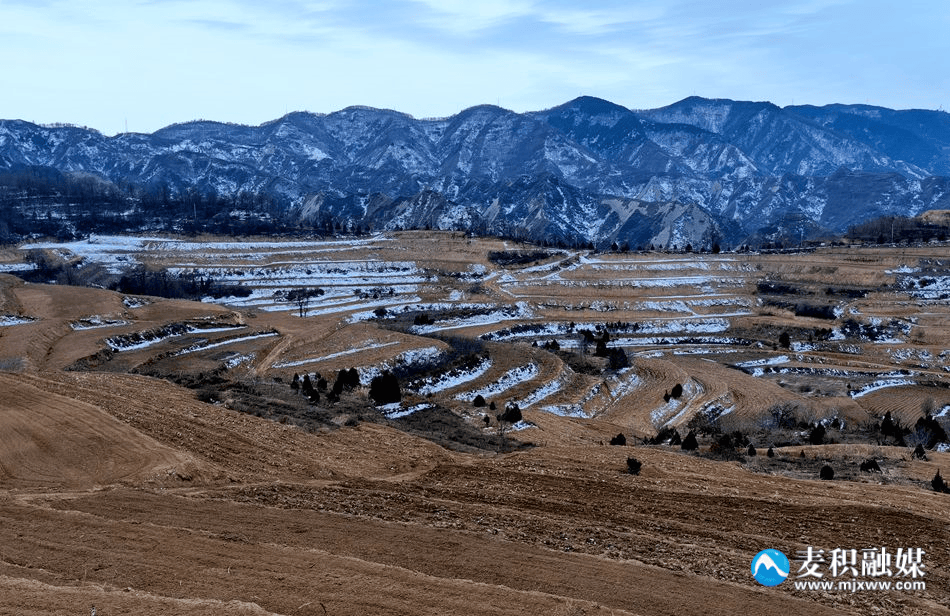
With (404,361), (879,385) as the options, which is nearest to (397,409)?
(404,361)

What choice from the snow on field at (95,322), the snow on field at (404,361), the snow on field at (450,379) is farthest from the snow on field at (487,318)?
the snow on field at (95,322)

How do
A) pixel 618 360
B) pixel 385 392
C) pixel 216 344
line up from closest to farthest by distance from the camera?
1. pixel 385 392
2. pixel 216 344
3. pixel 618 360

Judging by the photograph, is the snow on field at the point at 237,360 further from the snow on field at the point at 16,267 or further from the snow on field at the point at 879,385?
the snow on field at the point at 16,267

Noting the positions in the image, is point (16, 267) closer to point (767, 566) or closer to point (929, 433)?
point (929, 433)

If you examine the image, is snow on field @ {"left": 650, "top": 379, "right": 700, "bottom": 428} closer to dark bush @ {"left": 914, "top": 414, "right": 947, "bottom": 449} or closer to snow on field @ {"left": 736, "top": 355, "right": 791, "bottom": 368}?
dark bush @ {"left": 914, "top": 414, "right": 947, "bottom": 449}

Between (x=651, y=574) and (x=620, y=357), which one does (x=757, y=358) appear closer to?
(x=620, y=357)

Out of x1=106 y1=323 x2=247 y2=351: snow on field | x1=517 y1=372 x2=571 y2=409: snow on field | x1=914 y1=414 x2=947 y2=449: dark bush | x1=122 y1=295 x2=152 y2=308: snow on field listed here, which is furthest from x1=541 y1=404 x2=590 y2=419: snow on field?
x1=122 y1=295 x2=152 y2=308: snow on field

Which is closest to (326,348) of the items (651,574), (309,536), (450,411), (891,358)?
(450,411)
